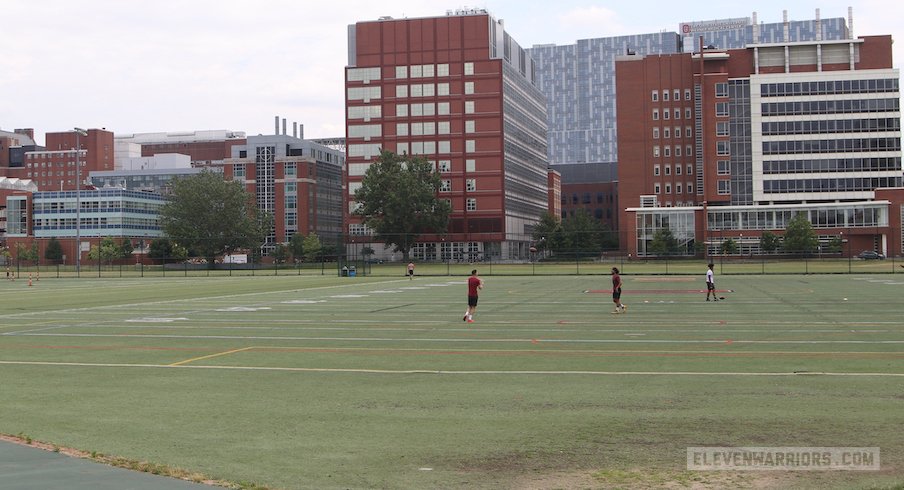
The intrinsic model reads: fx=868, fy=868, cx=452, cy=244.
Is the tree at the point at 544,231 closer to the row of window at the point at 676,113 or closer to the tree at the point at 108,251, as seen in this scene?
the row of window at the point at 676,113

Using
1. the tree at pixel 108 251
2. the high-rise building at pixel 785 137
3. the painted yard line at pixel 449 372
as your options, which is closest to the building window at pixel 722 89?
the high-rise building at pixel 785 137

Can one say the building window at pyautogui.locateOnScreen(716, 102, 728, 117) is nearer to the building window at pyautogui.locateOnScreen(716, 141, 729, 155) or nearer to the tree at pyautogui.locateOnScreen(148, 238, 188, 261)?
the building window at pyautogui.locateOnScreen(716, 141, 729, 155)

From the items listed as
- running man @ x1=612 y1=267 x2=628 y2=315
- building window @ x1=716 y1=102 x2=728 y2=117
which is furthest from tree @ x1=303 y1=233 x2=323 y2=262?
running man @ x1=612 y1=267 x2=628 y2=315

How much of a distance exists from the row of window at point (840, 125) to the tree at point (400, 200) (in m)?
51.1

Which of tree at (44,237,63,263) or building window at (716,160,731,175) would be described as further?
tree at (44,237,63,263)

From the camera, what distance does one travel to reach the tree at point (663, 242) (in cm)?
9368

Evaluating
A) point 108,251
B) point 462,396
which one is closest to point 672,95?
point 108,251

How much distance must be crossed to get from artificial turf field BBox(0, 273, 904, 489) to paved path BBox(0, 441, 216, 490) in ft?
2.02

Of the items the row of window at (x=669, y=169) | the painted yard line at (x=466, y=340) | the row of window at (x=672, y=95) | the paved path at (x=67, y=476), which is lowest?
the painted yard line at (x=466, y=340)

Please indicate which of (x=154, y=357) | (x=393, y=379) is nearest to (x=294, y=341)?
(x=154, y=357)

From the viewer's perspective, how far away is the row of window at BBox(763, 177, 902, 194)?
125 meters

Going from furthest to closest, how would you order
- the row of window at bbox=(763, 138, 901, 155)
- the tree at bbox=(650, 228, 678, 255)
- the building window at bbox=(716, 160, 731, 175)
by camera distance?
the building window at bbox=(716, 160, 731, 175)
the row of window at bbox=(763, 138, 901, 155)
the tree at bbox=(650, 228, 678, 255)

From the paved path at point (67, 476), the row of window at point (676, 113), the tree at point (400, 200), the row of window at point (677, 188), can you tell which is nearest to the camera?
the paved path at point (67, 476)

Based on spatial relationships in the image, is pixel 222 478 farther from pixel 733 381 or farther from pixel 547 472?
pixel 733 381
